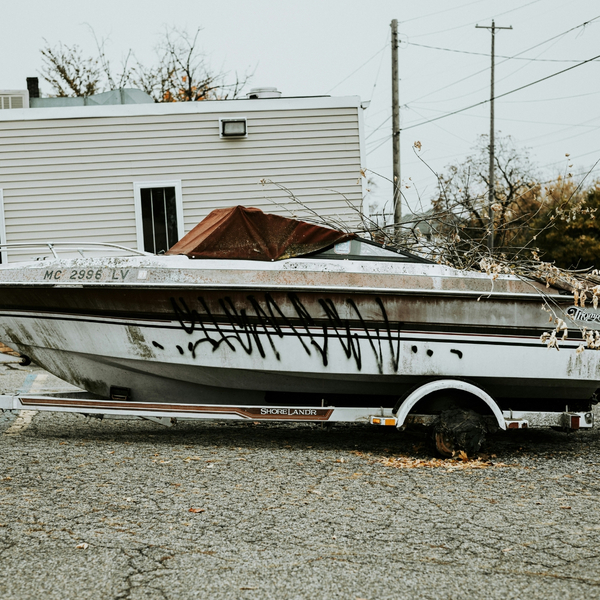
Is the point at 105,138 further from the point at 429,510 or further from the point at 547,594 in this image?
the point at 547,594

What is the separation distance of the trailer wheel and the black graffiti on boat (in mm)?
531

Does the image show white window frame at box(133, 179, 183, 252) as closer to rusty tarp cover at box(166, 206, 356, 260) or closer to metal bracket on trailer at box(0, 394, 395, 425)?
rusty tarp cover at box(166, 206, 356, 260)

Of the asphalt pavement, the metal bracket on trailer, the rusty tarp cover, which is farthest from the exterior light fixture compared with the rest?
the metal bracket on trailer

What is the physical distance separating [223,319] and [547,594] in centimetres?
304

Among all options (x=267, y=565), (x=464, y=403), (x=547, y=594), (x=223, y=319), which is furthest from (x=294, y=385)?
(x=547, y=594)

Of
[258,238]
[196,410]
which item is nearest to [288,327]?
[258,238]

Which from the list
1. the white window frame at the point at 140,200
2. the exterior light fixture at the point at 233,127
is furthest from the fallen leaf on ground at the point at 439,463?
the exterior light fixture at the point at 233,127

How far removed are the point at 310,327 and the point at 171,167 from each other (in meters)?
6.57

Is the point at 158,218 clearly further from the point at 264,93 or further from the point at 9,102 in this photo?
the point at 9,102

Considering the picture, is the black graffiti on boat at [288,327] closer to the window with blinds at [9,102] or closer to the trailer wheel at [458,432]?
the trailer wheel at [458,432]

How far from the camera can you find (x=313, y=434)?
6309 mm

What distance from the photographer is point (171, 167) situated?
11.0 m

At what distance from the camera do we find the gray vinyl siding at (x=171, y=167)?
10875mm

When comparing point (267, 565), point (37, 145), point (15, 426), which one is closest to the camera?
point (267, 565)
